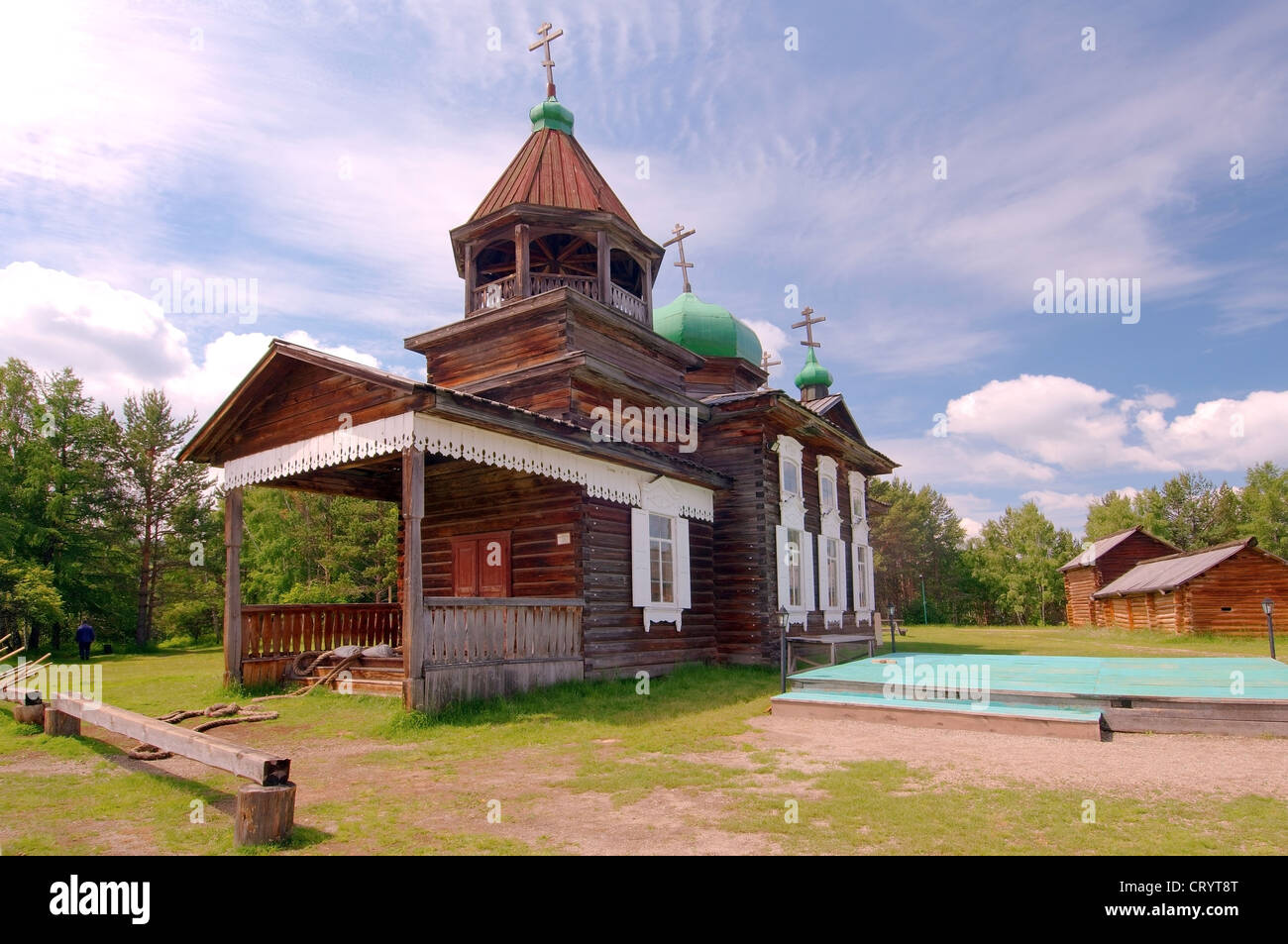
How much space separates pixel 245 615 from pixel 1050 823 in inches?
489

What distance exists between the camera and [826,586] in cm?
2092

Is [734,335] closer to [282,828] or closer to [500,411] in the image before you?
[500,411]

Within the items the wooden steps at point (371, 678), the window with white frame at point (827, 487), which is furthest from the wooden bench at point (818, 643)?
the wooden steps at point (371, 678)

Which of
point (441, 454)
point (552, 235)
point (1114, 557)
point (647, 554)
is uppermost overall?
point (552, 235)

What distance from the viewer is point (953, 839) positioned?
5137mm

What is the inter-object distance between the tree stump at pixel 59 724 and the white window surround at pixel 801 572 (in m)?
12.2

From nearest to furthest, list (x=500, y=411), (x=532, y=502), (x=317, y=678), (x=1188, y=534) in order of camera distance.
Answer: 1. (x=500, y=411)
2. (x=317, y=678)
3. (x=532, y=502)
4. (x=1188, y=534)

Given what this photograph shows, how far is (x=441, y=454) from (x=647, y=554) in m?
5.03

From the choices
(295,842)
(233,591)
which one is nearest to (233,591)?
(233,591)

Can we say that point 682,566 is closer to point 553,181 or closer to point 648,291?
point 648,291

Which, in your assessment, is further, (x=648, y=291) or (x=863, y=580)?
(x=863, y=580)

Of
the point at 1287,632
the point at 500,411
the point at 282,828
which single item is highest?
the point at 500,411

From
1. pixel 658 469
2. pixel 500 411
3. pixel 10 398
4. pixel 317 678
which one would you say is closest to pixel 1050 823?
pixel 500 411

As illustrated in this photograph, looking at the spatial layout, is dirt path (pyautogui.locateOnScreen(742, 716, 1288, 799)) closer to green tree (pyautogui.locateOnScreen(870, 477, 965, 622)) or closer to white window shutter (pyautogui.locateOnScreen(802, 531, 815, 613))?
white window shutter (pyautogui.locateOnScreen(802, 531, 815, 613))
